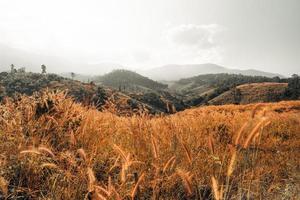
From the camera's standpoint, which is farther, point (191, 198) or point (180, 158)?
point (180, 158)

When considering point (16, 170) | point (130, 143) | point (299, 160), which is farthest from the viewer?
point (299, 160)

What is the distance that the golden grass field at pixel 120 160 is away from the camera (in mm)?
3578

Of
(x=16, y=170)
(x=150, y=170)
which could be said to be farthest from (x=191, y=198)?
(x=16, y=170)

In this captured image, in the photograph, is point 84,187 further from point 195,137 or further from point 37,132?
point 195,137

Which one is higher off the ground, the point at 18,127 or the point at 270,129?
the point at 18,127

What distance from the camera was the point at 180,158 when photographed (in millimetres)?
5184

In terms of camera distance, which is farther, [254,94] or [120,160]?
[254,94]

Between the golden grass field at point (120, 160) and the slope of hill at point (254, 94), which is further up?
the golden grass field at point (120, 160)

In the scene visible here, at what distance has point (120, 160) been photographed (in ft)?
16.8

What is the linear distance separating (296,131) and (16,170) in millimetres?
10319

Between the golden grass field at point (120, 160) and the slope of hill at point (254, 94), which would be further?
the slope of hill at point (254, 94)

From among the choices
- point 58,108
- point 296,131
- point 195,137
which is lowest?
point 296,131

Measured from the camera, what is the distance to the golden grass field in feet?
11.7

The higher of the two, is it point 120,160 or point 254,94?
point 120,160
